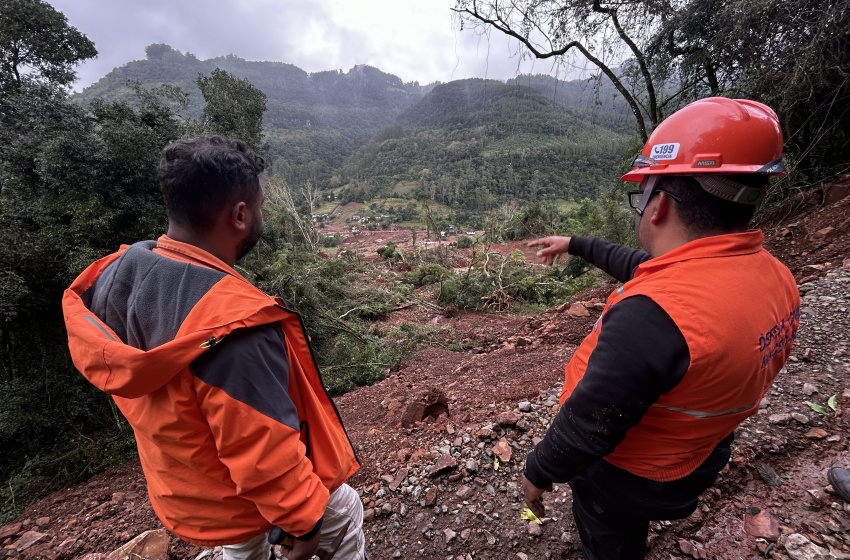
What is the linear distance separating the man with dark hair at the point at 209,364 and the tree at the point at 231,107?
430 inches

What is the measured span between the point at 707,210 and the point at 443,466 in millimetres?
1976

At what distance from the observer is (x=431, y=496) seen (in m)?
2.01

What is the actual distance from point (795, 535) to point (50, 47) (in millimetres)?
11307

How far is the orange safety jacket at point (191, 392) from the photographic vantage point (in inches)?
33.6

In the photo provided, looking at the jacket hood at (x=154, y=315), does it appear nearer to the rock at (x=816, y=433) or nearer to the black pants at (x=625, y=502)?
the black pants at (x=625, y=502)

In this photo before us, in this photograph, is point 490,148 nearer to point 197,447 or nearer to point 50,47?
point 50,47

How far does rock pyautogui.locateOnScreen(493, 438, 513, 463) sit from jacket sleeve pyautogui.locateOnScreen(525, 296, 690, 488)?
1.33 m

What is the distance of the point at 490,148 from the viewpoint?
60.1 metres

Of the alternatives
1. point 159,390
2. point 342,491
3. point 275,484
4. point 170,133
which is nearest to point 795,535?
point 342,491

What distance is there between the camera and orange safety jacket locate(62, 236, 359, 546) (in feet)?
2.80

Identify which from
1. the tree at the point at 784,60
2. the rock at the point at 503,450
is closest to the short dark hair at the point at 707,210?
the rock at the point at 503,450

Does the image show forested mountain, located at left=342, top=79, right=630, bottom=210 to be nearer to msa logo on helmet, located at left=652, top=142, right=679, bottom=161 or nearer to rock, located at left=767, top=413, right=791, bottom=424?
rock, located at left=767, top=413, right=791, bottom=424

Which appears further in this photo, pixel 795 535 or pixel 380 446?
pixel 380 446

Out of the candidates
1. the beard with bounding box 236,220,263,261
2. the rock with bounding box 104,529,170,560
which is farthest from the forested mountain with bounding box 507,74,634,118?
the rock with bounding box 104,529,170,560
